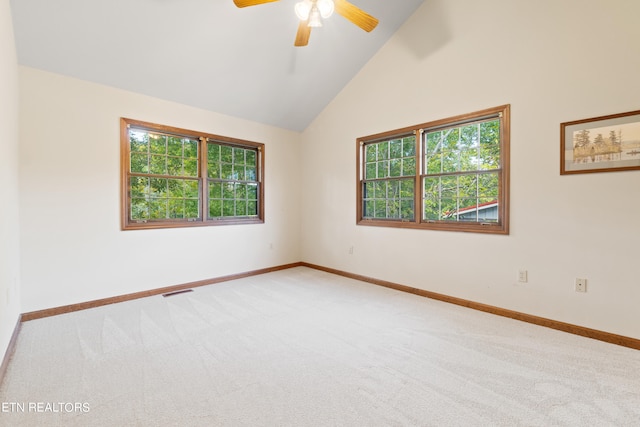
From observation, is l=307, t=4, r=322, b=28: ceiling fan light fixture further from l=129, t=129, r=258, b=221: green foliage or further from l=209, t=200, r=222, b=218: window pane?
l=209, t=200, r=222, b=218: window pane

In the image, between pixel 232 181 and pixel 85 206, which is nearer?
pixel 85 206

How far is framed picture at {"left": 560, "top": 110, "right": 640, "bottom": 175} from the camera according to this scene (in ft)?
8.00

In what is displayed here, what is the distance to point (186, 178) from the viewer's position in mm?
4145

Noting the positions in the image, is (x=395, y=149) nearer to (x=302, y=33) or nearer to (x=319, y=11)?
(x=302, y=33)

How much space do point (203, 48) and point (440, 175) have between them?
3139mm

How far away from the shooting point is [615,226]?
2.51 metres

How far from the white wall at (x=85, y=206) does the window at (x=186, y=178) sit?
12 centimetres

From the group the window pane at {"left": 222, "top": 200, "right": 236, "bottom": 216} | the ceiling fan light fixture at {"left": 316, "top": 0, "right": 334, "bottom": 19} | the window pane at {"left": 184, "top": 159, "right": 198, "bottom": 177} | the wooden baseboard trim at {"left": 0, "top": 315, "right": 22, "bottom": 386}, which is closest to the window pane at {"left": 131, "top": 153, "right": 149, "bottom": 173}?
the window pane at {"left": 184, "top": 159, "right": 198, "bottom": 177}

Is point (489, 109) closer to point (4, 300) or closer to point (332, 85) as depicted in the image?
point (332, 85)

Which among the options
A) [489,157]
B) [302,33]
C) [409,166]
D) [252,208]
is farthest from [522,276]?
[252,208]

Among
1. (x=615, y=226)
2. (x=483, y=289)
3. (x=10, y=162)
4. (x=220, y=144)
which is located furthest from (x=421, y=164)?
(x=10, y=162)

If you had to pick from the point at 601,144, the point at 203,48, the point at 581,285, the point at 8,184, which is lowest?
the point at 581,285

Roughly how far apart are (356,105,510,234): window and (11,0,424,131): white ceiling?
50.5 inches

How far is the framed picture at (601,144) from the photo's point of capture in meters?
2.44
